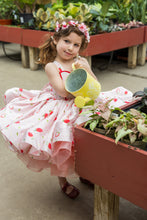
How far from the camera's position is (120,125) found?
1063 millimetres

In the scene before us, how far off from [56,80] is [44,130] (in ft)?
1.03

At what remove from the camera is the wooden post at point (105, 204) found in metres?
1.21

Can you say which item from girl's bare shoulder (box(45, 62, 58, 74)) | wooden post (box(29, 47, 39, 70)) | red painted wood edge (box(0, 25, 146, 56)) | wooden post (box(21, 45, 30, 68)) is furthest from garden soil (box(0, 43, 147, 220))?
wooden post (box(21, 45, 30, 68))

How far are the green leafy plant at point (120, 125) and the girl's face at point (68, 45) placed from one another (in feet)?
1.63

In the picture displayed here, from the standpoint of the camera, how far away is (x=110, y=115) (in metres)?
1.15

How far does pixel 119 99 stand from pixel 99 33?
231cm

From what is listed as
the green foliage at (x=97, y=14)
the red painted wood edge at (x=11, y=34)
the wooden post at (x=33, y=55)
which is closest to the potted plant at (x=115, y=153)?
the green foliage at (x=97, y=14)

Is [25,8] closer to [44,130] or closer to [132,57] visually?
[132,57]

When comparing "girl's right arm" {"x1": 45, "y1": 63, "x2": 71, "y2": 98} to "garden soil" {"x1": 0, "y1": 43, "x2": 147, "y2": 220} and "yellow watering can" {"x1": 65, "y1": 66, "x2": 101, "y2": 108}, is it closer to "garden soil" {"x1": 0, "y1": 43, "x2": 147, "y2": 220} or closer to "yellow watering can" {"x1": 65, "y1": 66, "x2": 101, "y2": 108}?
"yellow watering can" {"x1": 65, "y1": 66, "x2": 101, "y2": 108}

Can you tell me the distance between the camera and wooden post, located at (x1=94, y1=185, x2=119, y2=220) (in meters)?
1.21

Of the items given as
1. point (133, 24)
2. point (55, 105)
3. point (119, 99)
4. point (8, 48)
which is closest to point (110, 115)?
point (55, 105)

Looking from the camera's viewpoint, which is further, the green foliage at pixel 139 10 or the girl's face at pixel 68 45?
the green foliage at pixel 139 10

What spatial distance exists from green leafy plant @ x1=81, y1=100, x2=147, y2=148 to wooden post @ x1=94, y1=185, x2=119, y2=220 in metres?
0.29

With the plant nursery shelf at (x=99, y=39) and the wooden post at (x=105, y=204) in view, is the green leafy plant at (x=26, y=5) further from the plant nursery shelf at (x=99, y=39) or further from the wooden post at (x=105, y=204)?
the wooden post at (x=105, y=204)
